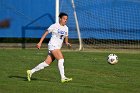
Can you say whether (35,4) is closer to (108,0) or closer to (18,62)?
(108,0)

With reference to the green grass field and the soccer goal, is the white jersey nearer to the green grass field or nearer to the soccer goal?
the green grass field

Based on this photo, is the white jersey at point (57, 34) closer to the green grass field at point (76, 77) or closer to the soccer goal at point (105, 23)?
the green grass field at point (76, 77)

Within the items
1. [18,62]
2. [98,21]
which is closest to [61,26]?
[18,62]

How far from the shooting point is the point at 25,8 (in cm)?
2664

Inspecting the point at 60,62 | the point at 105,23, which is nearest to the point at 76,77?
the point at 60,62

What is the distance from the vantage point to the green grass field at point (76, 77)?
11.1 metres

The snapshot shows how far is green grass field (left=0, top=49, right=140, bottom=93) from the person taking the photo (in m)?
11.1

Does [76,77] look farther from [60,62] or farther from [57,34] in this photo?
[57,34]

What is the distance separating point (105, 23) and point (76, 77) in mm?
12587

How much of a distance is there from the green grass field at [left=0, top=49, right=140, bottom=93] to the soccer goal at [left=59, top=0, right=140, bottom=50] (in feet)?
21.7

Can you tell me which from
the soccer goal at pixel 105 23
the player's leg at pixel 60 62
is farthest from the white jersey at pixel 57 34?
the soccer goal at pixel 105 23

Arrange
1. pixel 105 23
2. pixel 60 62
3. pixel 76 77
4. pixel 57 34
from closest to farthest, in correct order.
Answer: pixel 60 62 < pixel 57 34 < pixel 76 77 < pixel 105 23

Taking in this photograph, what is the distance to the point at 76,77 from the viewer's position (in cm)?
1360

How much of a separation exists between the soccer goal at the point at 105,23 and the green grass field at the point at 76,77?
6.61 meters
